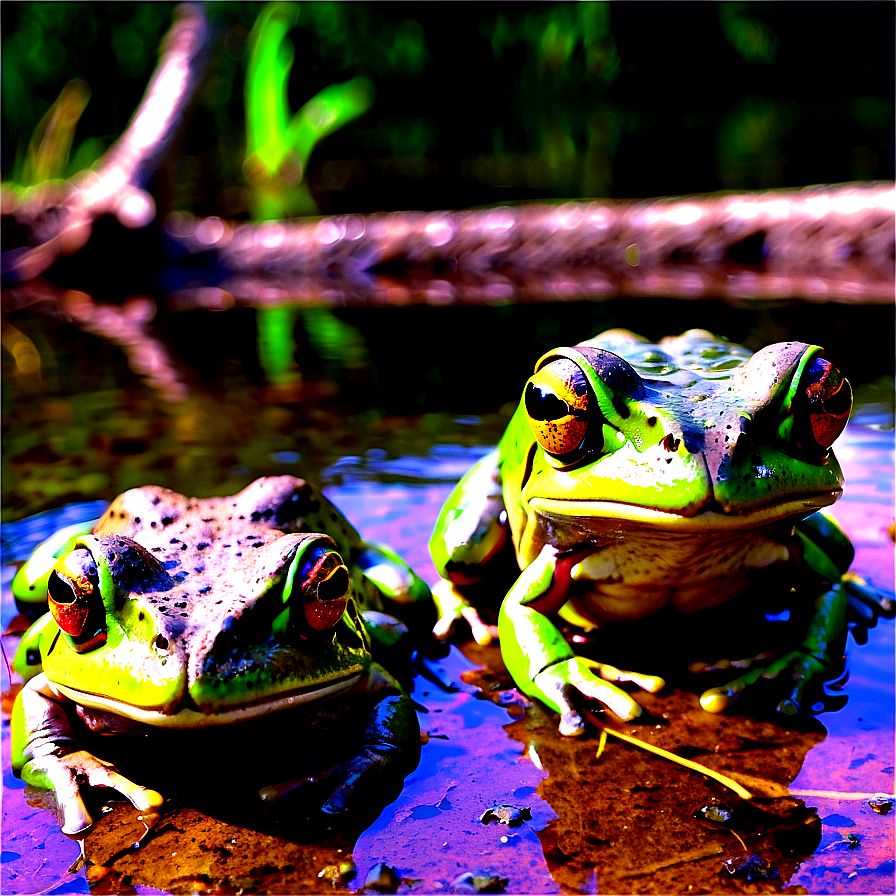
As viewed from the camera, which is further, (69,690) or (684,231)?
(684,231)

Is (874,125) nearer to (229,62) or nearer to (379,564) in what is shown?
(229,62)

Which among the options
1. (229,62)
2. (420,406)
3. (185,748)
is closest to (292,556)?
(185,748)

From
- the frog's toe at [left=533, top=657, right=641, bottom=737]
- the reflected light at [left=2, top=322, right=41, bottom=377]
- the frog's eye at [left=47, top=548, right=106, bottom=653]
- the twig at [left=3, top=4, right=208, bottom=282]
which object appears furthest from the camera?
the twig at [left=3, top=4, right=208, bottom=282]

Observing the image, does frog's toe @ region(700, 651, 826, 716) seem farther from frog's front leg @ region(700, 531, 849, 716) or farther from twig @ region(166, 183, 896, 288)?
twig @ region(166, 183, 896, 288)

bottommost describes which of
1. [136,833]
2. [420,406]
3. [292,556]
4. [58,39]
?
[420,406]

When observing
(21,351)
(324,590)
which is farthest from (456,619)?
(21,351)

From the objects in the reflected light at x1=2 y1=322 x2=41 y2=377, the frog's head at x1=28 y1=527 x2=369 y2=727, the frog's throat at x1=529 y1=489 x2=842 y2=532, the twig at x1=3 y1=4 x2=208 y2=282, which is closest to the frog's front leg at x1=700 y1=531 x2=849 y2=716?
the frog's throat at x1=529 y1=489 x2=842 y2=532

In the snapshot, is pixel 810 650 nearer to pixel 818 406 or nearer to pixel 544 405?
pixel 818 406
